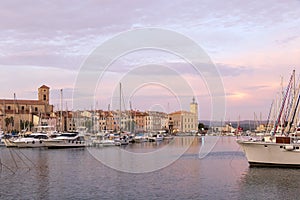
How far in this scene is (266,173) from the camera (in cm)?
3225

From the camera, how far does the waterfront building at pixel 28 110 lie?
126625 mm

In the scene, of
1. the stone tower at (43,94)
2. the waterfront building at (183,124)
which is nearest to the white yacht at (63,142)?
the waterfront building at (183,124)

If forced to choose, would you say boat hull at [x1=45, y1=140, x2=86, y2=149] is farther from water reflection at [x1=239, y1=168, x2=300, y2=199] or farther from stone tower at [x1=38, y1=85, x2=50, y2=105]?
stone tower at [x1=38, y1=85, x2=50, y2=105]

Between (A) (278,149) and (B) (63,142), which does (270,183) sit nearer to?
(A) (278,149)

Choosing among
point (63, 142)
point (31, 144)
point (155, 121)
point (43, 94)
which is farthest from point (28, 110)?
point (63, 142)

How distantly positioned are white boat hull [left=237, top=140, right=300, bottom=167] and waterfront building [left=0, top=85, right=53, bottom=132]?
92619 millimetres

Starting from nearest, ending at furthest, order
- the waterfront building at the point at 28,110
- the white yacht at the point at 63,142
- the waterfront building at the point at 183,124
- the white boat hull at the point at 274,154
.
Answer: the white boat hull at the point at 274,154 < the white yacht at the point at 63,142 < the waterfront building at the point at 28,110 < the waterfront building at the point at 183,124

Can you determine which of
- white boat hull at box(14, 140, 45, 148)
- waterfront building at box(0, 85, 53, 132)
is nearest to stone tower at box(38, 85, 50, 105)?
waterfront building at box(0, 85, 53, 132)

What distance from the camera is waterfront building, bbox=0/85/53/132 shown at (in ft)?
415

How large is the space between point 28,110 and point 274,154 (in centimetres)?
11766

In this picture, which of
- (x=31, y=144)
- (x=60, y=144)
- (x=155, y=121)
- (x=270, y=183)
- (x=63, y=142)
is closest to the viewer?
(x=270, y=183)

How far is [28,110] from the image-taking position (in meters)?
141

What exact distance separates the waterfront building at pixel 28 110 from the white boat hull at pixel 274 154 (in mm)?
92619

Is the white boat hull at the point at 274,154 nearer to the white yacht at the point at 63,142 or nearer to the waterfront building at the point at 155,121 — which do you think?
the white yacht at the point at 63,142
